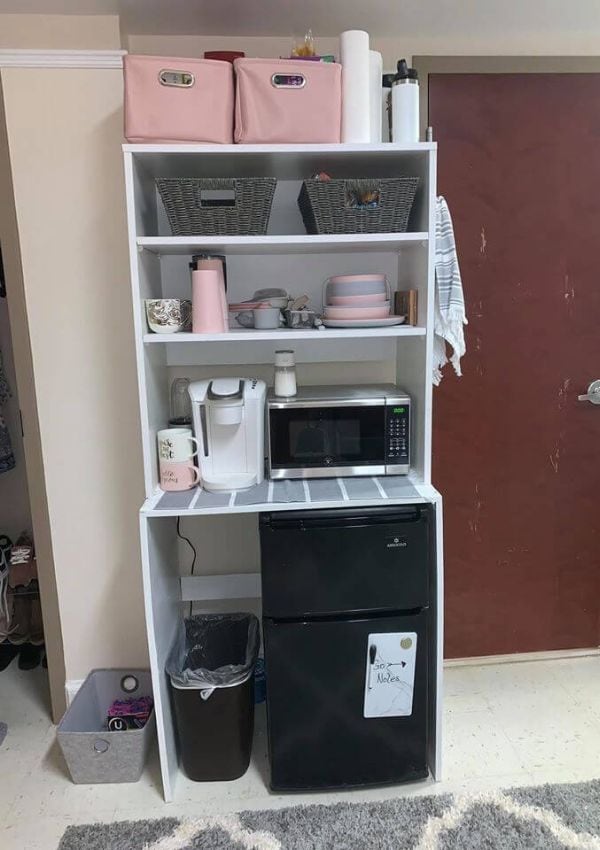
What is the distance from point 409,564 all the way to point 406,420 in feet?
1.37

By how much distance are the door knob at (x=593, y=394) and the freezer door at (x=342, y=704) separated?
106 cm

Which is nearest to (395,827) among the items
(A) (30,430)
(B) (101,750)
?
(B) (101,750)

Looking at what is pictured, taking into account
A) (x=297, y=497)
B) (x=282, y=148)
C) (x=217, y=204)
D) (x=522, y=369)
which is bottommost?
(x=297, y=497)

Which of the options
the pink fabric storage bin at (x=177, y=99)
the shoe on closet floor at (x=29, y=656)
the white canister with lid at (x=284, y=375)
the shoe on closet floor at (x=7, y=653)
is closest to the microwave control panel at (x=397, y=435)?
the white canister with lid at (x=284, y=375)

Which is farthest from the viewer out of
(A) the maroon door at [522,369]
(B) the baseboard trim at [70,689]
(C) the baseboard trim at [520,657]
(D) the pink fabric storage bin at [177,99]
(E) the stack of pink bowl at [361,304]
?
(C) the baseboard trim at [520,657]

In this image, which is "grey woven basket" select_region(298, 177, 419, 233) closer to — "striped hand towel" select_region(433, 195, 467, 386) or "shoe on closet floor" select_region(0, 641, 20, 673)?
"striped hand towel" select_region(433, 195, 467, 386)

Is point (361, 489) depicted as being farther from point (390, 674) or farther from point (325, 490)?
point (390, 674)

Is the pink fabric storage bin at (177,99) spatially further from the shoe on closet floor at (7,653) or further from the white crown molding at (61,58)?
the shoe on closet floor at (7,653)

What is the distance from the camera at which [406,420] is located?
72.4 inches

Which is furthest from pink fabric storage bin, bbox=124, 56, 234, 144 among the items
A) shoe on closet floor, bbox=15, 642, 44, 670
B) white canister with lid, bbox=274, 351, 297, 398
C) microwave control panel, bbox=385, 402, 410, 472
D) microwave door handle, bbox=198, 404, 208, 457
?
shoe on closet floor, bbox=15, 642, 44, 670

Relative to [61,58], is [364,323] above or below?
below

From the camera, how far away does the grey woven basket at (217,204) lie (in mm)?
1660

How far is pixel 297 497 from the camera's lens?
173cm

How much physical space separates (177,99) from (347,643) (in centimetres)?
151
